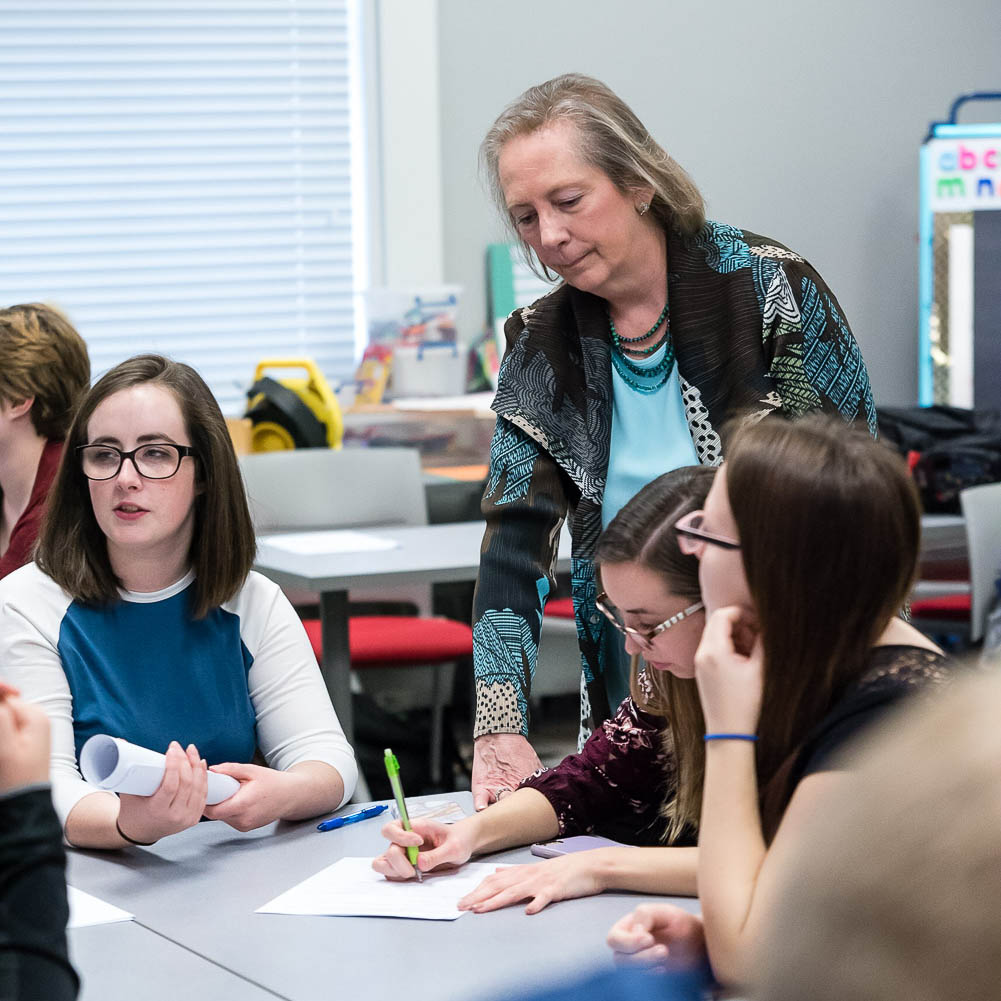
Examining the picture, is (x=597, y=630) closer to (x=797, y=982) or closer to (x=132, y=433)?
(x=132, y=433)

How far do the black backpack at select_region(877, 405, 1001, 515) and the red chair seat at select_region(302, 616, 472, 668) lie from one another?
1.37 m

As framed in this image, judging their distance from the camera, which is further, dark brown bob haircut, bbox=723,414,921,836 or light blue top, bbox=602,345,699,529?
light blue top, bbox=602,345,699,529

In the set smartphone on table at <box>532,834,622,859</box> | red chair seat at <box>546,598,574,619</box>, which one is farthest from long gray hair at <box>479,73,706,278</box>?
red chair seat at <box>546,598,574,619</box>

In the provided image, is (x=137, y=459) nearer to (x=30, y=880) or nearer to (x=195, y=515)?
(x=195, y=515)

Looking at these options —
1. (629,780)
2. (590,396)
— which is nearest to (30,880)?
(629,780)

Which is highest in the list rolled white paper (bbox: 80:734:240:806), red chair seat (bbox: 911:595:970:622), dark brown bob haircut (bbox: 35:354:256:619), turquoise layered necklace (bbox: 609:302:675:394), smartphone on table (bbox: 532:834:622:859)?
turquoise layered necklace (bbox: 609:302:675:394)

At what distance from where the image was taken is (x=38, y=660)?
1723 millimetres

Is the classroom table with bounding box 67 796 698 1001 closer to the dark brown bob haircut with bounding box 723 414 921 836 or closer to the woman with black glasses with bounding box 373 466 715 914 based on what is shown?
the woman with black glasses with bounding box 373 466 715 914

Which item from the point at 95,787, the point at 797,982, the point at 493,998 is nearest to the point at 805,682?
the point at 493,998

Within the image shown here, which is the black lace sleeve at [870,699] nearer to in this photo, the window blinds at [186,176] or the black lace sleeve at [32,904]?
the black lace sleeve at [32,904]

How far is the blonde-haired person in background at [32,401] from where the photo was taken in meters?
2.37

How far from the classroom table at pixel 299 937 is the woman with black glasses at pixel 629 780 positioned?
0.02 metres

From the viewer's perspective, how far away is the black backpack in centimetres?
409

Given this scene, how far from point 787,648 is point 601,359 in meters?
0.77
